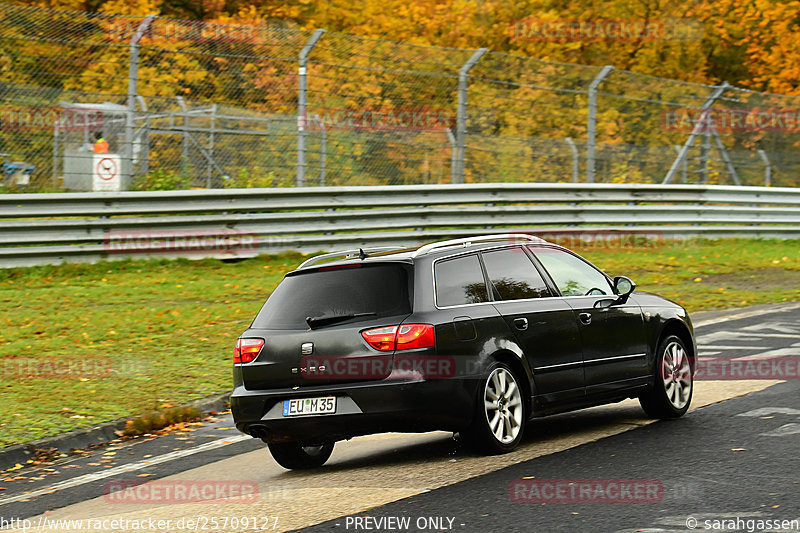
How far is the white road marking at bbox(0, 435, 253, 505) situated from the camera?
7.38 meters

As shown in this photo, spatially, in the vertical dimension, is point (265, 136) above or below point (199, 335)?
above

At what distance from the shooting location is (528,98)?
2067 centimetres

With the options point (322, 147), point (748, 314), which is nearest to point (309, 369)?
point (748, 314)

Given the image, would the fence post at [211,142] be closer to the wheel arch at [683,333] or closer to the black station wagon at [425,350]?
the black station wagon at [425,350]

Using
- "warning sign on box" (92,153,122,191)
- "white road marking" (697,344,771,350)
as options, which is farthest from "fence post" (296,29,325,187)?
"white road marking" (697,344,771,350)

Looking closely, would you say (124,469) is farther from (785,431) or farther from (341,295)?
(785,431)

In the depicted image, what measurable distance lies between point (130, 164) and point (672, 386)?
10624mm

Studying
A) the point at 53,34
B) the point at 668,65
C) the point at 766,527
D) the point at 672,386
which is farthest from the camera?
the point at 668,65

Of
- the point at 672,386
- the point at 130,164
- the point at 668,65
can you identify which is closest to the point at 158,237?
the point at 130,164

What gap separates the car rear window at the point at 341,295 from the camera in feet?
24.4

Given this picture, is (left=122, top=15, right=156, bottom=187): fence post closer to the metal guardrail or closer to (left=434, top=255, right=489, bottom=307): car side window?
the metal guardrail

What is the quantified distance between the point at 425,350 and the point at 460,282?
2.50 feet

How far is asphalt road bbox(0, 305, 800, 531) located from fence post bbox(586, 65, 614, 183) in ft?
39.5

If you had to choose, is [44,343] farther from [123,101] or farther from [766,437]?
[766,437]
